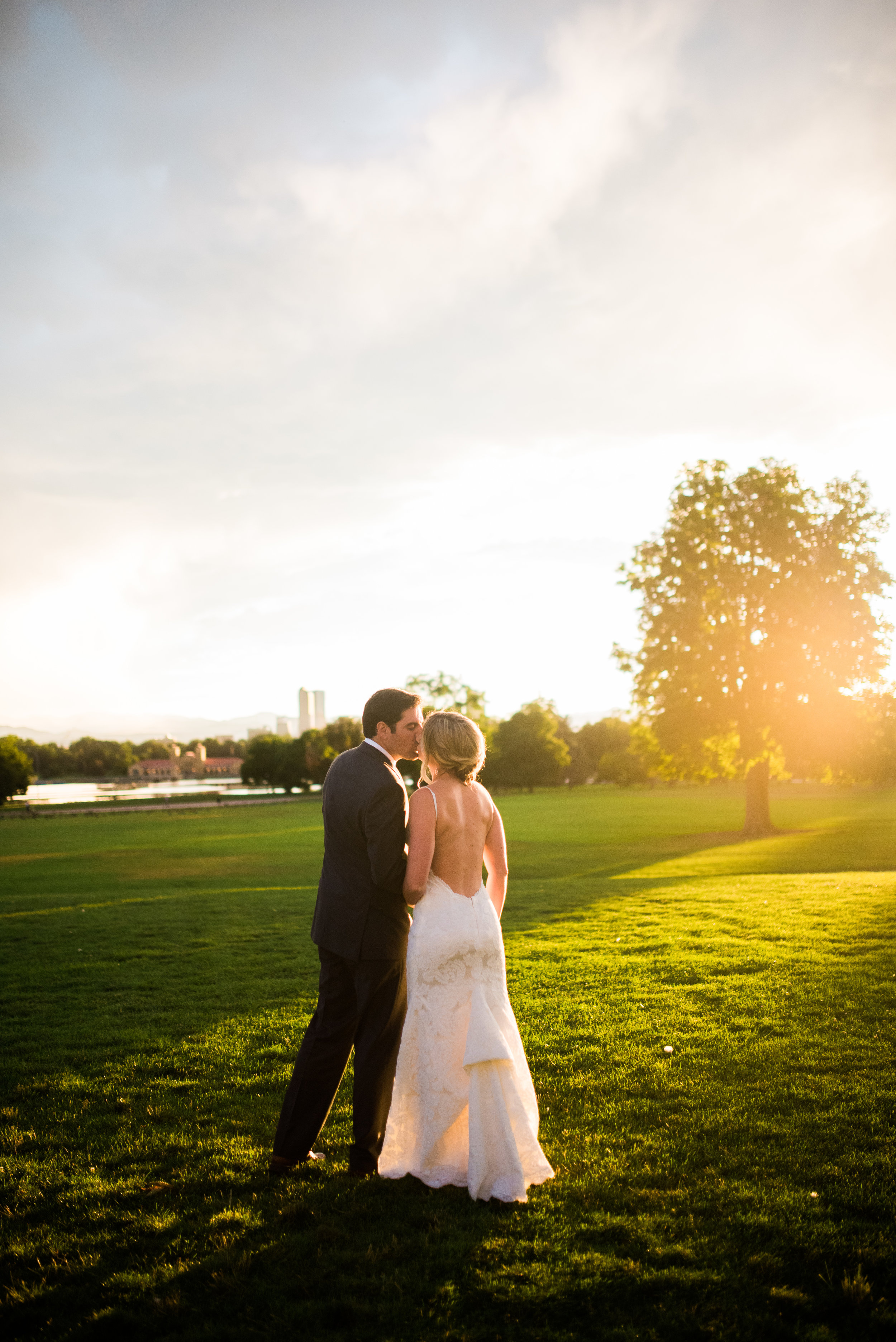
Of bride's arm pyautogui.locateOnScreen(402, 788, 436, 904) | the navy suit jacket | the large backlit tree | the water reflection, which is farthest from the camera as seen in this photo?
the water reflection

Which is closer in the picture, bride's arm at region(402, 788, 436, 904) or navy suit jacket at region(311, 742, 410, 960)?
bride's arm at region(402, 788, 436, 904)

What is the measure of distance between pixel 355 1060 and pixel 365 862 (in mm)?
1213

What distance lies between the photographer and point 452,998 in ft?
15.9

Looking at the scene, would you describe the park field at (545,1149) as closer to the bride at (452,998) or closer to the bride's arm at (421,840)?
the bride at (452,998)

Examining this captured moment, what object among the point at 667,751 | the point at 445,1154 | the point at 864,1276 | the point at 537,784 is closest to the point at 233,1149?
the point at 445,1154

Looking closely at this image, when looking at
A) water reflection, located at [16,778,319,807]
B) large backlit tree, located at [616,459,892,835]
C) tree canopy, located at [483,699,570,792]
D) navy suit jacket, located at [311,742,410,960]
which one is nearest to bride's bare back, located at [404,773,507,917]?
navy suit jacket, located at [311,742,410,960]

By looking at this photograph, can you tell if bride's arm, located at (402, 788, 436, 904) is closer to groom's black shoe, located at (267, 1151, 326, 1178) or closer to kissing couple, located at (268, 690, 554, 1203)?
kissing couple, located at (268, 690, 554, 1203)

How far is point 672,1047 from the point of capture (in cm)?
693

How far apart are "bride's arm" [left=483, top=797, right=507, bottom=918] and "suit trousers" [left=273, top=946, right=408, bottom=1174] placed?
72 centimetres

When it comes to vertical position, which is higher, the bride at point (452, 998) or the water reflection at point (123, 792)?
the bride at point (452, 998)

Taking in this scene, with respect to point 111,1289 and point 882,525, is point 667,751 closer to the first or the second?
point 882,525

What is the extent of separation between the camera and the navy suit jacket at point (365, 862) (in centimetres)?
493

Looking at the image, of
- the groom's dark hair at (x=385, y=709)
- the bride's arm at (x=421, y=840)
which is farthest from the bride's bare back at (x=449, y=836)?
the groom's dark hair at (x=385, y=709)

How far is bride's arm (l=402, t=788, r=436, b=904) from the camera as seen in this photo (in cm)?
482
